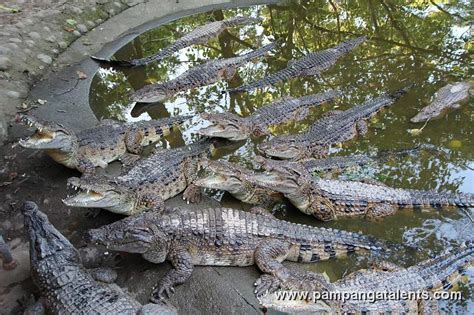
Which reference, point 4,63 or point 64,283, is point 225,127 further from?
point 4,63

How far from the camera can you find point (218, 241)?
408 centimetres

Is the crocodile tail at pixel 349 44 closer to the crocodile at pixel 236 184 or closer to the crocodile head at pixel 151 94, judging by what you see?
the crocodile head at pixel 151 94

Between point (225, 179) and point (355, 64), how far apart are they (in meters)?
4.51

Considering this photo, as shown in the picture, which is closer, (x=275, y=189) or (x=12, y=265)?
(x=12, y=265)

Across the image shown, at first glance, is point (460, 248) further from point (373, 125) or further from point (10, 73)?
point (10, 73)

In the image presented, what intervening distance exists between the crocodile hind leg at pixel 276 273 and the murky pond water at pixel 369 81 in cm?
47

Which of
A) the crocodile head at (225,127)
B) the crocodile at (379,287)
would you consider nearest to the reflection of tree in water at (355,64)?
the crocodile head at (225,127)

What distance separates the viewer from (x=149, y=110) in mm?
6922

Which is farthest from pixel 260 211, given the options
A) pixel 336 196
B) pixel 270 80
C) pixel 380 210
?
pixel 270 80

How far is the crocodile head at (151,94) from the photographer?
6.84 meters

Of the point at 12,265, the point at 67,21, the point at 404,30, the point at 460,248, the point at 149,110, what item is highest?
the point at 67,21

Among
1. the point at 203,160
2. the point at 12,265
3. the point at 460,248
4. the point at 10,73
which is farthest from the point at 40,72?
the point at 460,248

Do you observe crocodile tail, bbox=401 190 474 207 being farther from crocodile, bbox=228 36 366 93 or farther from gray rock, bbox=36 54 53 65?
gray rock, bbox=36 54 53 65

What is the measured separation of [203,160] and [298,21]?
17.9 ft
